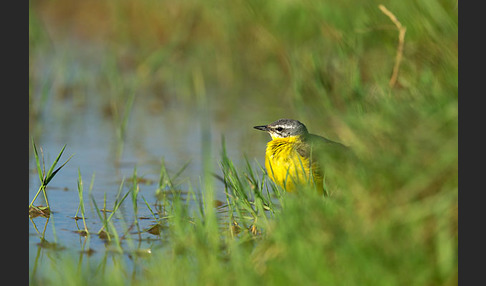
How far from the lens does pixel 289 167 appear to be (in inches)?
283

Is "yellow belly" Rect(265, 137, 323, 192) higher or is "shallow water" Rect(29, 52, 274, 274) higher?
"shallow water" Rect(29, 52, 274, 274)

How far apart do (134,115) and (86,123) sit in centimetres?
81

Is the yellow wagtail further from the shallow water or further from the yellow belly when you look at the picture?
the shallow water

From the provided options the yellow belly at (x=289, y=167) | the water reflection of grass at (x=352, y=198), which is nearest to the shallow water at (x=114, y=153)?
the water reflection of grass at (x=352, y=198)

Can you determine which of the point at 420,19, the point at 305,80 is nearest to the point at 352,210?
the point at 420,19

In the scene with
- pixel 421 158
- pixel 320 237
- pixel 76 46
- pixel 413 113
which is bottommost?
pixel 320 237

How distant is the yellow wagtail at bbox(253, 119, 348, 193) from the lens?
7047 mm

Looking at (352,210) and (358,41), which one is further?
(358,41)

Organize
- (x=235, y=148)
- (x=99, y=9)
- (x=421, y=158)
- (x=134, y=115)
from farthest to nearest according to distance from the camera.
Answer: (x=99, y=9)
(x=134, y=115)
(x=235, y=148)
(x=421, y=158)

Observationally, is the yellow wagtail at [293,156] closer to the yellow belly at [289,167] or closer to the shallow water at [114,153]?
the yellow belly at [289,167]

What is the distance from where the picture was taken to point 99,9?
1739 centimetres

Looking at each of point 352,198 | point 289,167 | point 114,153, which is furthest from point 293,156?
point 114,153

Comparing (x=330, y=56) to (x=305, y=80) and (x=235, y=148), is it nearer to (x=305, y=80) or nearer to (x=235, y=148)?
→ (x=305, y=80)

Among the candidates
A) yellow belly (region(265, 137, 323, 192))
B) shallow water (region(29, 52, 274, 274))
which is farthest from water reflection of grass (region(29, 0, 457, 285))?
shallow water (region(29, 52, 274, 274))
